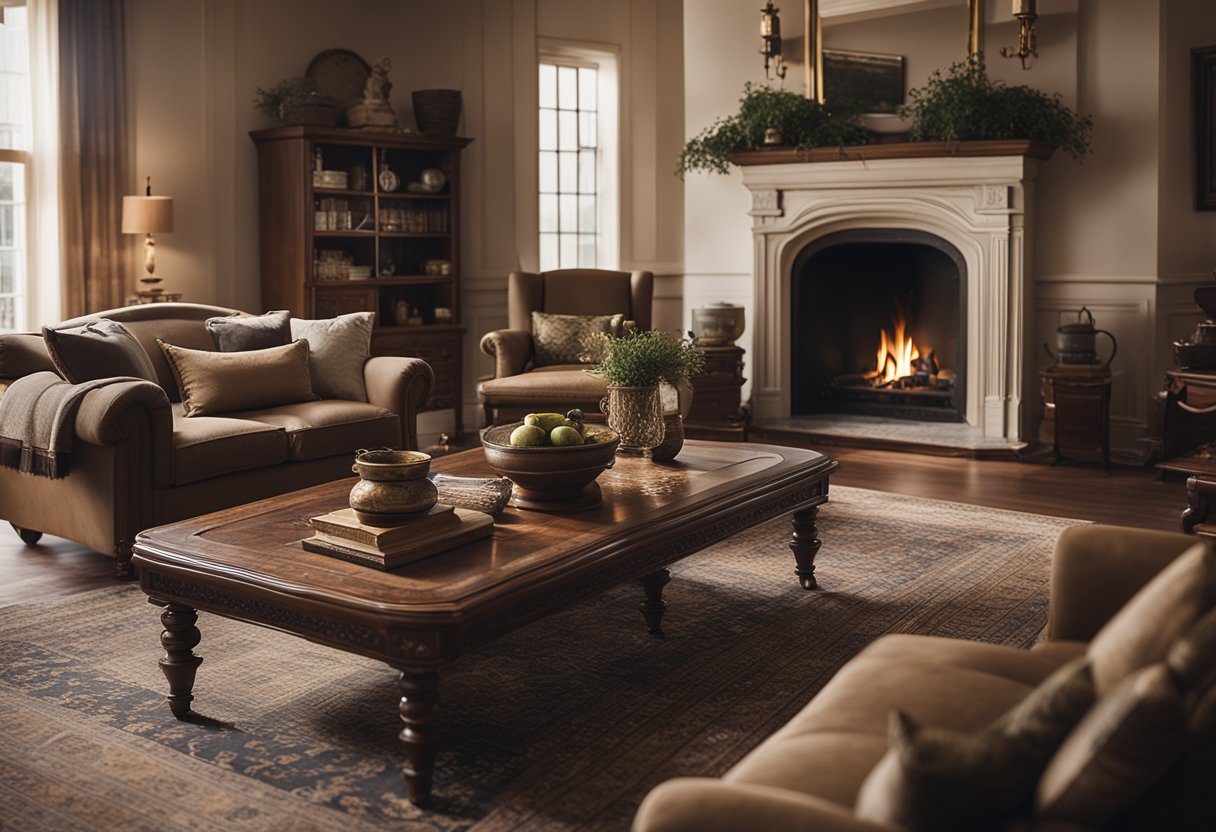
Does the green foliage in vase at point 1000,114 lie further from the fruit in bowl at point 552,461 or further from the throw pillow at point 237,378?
the fruit in bowl at point 552,461

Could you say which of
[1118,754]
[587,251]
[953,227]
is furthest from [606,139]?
[1118,754]

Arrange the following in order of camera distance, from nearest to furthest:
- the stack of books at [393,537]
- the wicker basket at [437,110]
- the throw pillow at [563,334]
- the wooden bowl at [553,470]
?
1. the stack of books at [393,537]
2. the wooden bowl at [553,470]
3. the throw pillow at [563,334]
4. the wicker basket at [437,110]

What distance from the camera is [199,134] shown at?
269 inches

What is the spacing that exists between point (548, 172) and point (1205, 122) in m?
4.11

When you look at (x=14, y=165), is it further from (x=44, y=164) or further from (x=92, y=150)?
(x=92, y=150)

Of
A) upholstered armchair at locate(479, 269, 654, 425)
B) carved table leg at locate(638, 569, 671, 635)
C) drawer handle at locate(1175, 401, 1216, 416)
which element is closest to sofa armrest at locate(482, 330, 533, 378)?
upholstered armchair at locate(479, 269, 654, 425)

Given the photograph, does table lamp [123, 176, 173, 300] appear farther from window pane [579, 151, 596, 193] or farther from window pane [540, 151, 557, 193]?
window pane [579, 151, 596, 193]

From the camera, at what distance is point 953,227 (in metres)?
7.02

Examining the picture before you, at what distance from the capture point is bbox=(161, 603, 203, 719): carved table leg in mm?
3010

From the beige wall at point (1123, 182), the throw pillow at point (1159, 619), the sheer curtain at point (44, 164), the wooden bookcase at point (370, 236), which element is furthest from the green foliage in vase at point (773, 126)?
the throw pillow at point (1159, 619)

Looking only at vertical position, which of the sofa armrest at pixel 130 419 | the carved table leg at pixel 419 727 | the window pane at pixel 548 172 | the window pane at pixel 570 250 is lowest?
the carved table leg at pixel 419 727

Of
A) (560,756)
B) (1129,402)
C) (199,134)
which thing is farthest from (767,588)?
(199,134)

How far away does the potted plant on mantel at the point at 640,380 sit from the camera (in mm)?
3777

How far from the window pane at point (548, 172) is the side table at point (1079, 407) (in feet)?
11.9
